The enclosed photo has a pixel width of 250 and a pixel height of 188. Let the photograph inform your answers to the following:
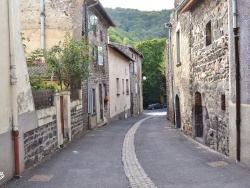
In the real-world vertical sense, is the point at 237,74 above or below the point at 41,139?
above

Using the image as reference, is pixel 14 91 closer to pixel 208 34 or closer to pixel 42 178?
pixel 42 178

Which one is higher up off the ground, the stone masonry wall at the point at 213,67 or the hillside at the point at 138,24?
the hillside at the point at 138,24

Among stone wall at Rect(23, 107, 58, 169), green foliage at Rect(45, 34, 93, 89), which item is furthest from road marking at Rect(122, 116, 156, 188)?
green foliage at Rect(45, 34, 93, 89)

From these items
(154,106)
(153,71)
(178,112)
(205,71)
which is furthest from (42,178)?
(153,71)

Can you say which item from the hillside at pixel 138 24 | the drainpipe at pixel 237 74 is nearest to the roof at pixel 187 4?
the drainpipe at pixel 237 74

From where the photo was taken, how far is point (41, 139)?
351 inches

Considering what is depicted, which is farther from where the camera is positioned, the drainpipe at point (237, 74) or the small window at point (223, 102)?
the small window at point (223, 102)

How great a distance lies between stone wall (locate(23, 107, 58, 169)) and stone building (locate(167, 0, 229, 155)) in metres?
4.77

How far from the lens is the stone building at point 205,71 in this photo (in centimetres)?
927

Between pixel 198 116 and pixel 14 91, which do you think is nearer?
pixel 14 91

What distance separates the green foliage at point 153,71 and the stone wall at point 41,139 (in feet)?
A: 129

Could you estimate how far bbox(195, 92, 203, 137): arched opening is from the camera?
41.7 feet

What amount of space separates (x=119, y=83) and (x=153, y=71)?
924 inches

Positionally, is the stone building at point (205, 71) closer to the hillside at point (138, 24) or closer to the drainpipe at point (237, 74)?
the drainpipe at point (237, 74)
